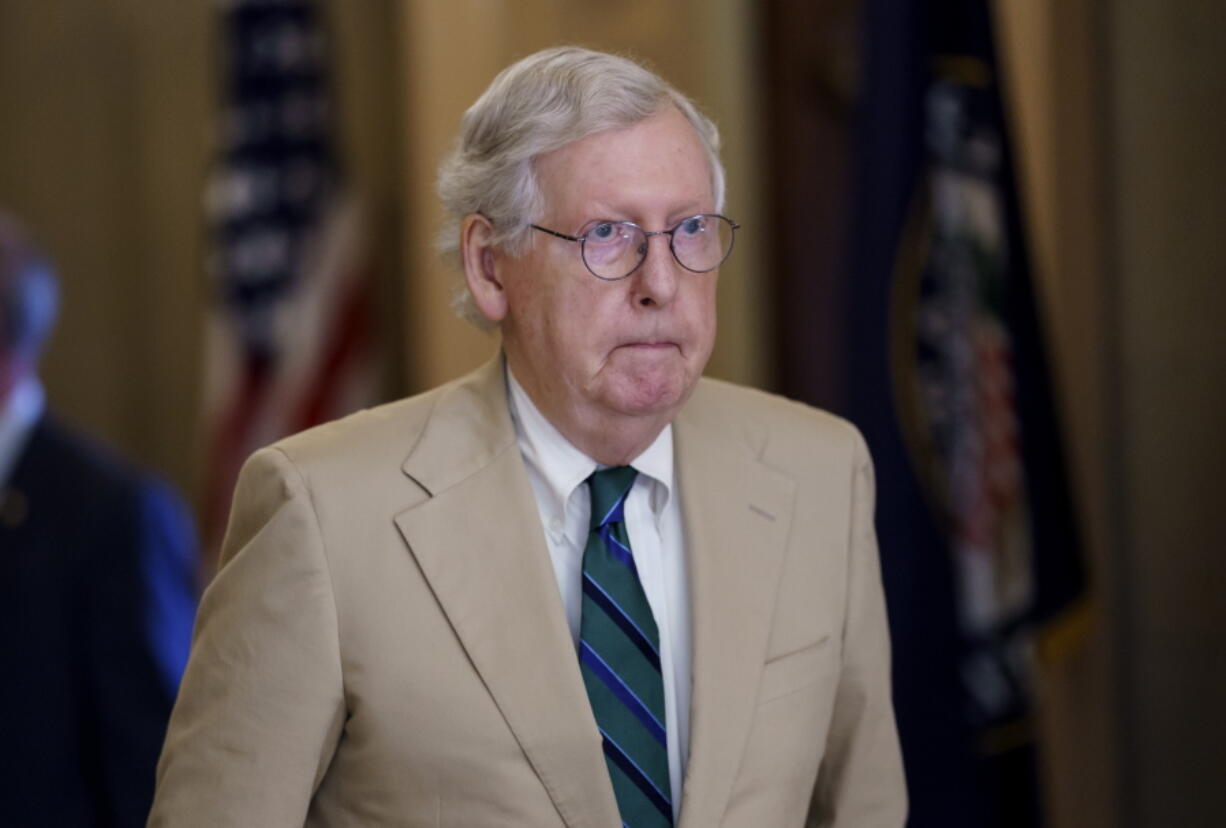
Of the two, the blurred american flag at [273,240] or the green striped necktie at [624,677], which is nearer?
the green striped necktie at [624,677]

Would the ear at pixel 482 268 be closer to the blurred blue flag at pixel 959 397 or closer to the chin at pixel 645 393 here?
the chin at pixel 645 393

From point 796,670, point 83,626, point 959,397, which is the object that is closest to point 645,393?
point 796,670

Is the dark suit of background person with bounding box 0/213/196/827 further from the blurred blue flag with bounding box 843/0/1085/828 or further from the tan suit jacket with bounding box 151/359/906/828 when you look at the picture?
the blurred blue flag with bounding box 843/0/1085/828

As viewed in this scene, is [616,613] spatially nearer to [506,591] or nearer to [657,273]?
[506,591]

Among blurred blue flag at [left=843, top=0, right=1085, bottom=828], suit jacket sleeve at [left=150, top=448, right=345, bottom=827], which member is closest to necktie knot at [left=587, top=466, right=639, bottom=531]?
suit jacket sleeve at [left=150, top=448, right=345, bottom=827]

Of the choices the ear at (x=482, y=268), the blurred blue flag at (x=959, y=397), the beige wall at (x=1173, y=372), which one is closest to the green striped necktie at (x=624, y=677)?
the ear at (x=482, y=268)

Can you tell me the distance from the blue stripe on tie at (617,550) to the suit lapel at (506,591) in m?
0.08

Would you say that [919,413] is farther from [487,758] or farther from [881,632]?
[487,758]

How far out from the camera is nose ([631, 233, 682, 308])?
1.65m

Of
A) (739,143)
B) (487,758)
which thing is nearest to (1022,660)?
(739,143)

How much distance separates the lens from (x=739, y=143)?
4.04m

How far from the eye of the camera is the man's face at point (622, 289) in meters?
1.64

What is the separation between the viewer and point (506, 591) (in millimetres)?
1694

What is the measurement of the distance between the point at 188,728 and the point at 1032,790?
2.13 m
